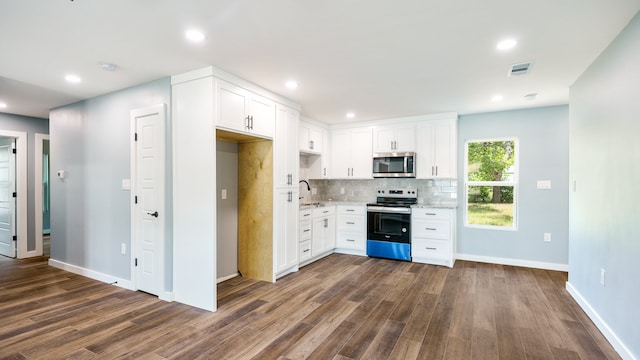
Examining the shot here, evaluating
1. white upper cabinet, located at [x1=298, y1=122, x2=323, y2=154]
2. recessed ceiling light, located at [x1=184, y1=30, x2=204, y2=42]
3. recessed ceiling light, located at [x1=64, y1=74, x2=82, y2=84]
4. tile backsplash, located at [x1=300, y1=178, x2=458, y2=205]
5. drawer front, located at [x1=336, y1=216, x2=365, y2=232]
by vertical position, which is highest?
recessed ceiling light, located at [x1=184, y1=30, x2=204, y2=42]

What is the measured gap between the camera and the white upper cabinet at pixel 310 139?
5.18 metres

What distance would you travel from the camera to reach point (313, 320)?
290cm

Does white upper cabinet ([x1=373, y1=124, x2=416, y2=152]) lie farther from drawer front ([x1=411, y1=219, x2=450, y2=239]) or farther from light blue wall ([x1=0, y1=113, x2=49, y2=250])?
light blue wall ([x1=0, y1=113, x2=49, y2=250])

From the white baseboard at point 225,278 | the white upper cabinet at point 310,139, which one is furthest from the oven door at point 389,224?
the white baseboard at point 225,278

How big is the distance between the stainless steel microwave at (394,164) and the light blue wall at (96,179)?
3436mm

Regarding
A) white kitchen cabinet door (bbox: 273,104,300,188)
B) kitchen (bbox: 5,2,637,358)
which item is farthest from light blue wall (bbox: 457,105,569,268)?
white kitchen cabinet door (bbox: 273,104,300,188)

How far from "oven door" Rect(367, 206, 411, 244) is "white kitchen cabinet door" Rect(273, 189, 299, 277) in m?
1.54

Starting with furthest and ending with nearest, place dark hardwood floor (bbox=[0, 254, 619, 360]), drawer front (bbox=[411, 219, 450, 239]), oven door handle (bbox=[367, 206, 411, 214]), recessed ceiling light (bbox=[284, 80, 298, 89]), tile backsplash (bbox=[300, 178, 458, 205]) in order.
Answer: tile backsplash (bbox=[300, 178, 458, 205]) < oven door handle (bbox=[367, 206, 411, 214]) < drawer front (bbox=[411, 219, 450, 239]) < recessed ceiling light (bbox=[284, 80, 298, 89]) < dark hardwood floor (bbox=[0, 254, 619, 360])

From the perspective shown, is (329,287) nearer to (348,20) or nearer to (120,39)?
(348,20)

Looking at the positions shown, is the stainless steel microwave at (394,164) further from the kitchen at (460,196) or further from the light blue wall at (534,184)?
the light blue wall at (534,184)

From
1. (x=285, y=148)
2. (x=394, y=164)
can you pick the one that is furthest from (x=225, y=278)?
(x=394, y=164)

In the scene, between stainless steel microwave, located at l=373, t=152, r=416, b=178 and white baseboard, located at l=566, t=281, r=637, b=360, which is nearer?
white baseboard, located at l=566, t=281, r=637, b=360

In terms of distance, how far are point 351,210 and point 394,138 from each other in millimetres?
1490

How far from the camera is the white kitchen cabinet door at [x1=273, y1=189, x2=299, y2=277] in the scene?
3.95 metres
